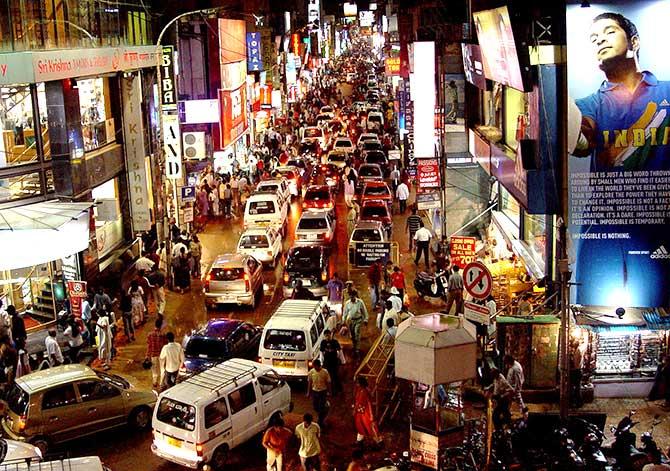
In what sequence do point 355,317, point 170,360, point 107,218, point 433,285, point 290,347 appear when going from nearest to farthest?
1. point 170,360
2. point 290,347
3. point 355,317
4. point 433,285
5. point 107,218

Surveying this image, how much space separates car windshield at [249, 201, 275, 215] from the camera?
31.0 m

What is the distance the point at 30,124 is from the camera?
838 inches

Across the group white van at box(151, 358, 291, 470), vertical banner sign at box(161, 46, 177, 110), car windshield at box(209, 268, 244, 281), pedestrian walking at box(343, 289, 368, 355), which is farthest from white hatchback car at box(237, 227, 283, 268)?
white van at box(151, 358, 291, 470)

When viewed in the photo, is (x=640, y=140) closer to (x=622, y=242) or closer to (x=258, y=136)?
(x=622, y=242)

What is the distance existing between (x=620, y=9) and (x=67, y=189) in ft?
43.7

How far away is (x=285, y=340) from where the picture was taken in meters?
18.1

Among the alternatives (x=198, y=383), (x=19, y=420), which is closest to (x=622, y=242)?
(x=198, y=383)

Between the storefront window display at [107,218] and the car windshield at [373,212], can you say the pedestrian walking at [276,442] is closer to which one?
the storefront window display at [107,218]

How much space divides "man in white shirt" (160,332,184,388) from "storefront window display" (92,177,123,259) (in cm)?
690

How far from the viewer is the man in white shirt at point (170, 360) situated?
693 inches

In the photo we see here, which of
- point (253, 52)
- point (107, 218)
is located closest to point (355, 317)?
point (107, 218)

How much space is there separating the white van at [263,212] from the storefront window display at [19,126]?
33.4ft

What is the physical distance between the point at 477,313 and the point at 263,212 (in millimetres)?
16837

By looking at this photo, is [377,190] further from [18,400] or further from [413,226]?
[18,400]
